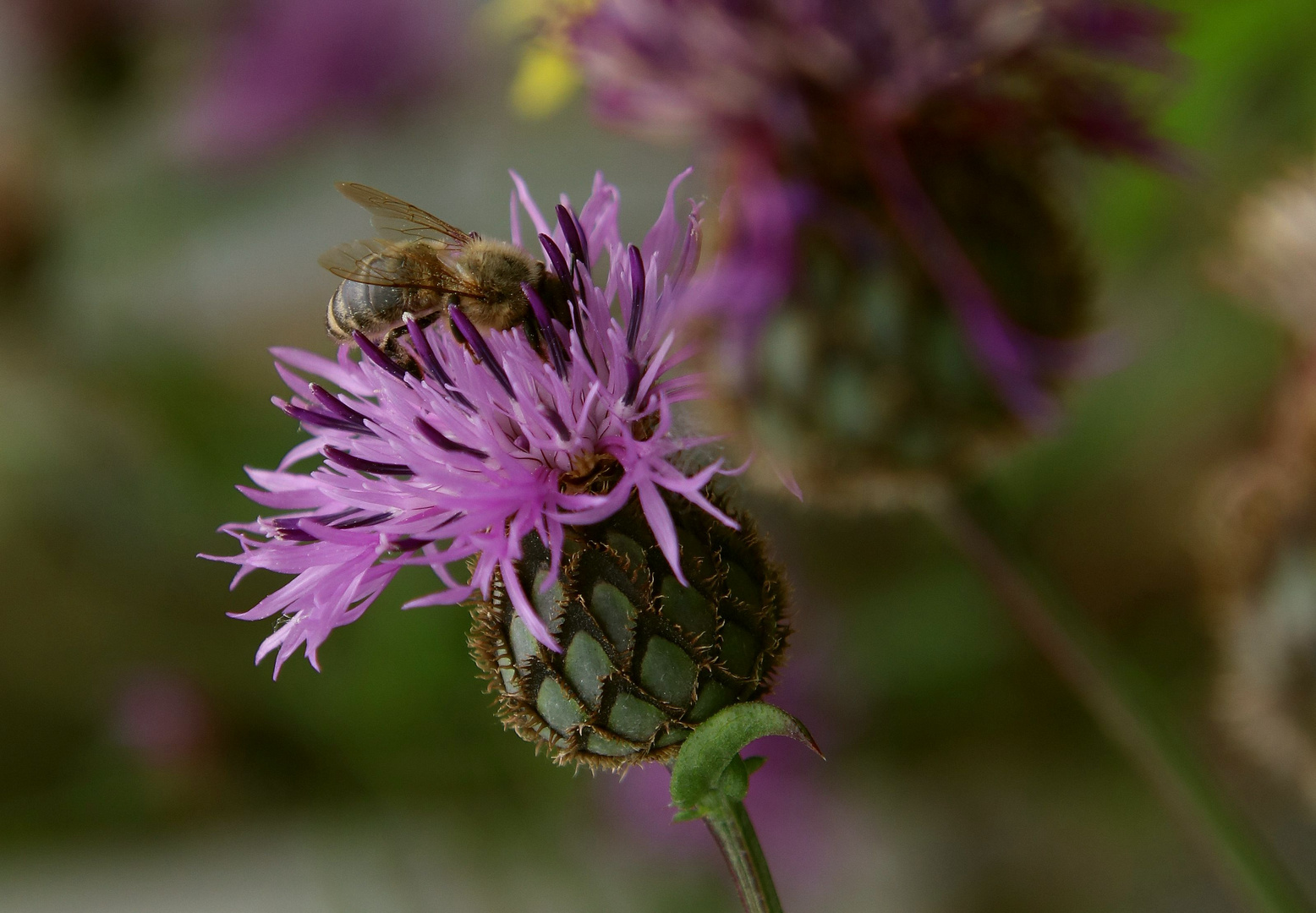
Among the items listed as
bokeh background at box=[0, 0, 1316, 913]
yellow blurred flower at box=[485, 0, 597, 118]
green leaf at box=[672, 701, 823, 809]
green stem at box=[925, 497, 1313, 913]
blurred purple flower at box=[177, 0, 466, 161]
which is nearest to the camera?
green leaf at box=[672, 701, 823, 809]

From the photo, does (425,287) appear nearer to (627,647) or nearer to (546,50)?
(627,647)

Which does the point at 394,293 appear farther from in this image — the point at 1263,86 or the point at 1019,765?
the point at 1019,765

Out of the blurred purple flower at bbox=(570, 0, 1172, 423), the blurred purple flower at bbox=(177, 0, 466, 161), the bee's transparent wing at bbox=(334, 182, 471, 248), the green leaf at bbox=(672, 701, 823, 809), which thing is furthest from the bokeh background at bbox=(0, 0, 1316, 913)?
the green leaf at bbox=(672, 701, 823, 809)

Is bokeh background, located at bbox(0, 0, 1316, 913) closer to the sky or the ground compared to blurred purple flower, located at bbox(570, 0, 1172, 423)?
closer to the sky

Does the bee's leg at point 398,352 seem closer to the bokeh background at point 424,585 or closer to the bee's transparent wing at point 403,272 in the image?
the bee's transparent wing at point 403,272

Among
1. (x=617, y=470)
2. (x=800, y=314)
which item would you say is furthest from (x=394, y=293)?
(x=800, y=314)

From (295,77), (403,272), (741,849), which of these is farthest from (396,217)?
(295,77)

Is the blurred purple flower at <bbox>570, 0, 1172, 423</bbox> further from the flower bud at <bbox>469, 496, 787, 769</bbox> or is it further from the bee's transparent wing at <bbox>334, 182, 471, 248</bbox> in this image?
the flower bud at <bbox>469, 496, 787, 769</bbox>
